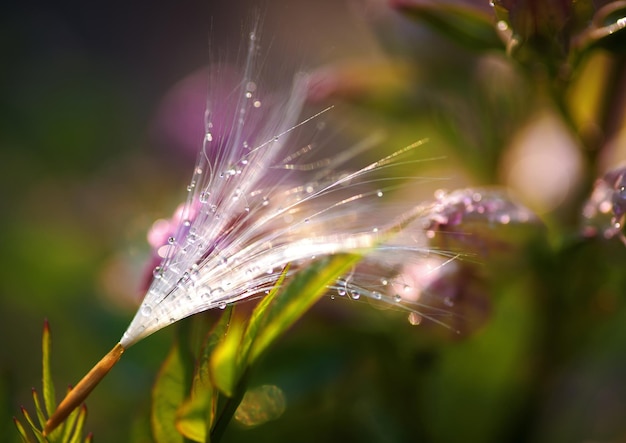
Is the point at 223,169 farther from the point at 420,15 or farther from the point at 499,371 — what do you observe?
the point at 499,371

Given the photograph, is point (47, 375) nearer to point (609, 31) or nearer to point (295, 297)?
point (295, 297)

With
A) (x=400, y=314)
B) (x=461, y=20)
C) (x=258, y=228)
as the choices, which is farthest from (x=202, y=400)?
(x=461, y=20)

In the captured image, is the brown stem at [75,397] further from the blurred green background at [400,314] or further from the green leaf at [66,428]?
the blurred green background at [400,314]

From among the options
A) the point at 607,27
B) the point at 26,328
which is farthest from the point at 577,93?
the point at 26,328

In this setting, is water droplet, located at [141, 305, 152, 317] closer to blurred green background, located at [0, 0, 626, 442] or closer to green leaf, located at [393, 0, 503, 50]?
blurred green background, located at [0, 0, 626, 442]

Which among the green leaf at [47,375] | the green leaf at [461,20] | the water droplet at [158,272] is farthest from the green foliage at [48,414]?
the green leaf at [461,20]

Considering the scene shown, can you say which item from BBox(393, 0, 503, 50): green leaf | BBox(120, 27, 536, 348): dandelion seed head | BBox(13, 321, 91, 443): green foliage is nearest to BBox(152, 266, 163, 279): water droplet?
BBox(120, 27, 536, 348): dandelion seed head
